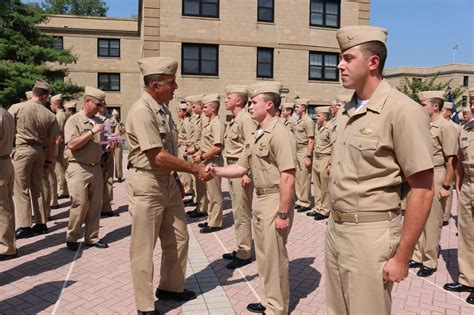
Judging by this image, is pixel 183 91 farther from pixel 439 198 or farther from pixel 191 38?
pixel 439 198

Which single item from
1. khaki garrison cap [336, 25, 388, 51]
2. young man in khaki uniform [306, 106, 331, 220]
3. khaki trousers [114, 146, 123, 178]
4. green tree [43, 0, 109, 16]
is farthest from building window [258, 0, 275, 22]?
green tree [43, 0, 109, 16]

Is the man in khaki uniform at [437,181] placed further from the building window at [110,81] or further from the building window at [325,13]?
the building window at [110,81]

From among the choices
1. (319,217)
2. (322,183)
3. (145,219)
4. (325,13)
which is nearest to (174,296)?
(145,219)

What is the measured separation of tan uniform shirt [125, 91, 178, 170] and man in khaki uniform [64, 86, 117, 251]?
232cm

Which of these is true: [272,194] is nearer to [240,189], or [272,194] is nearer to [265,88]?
[265,88]

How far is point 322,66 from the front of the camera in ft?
78.3

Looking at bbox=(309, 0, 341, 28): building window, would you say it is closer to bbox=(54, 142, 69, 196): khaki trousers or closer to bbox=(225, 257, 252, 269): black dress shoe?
bbox=(54, 142, 69, 196): khaki trousers

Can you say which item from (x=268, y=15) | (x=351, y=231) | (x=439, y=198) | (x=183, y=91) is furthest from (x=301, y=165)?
(x=268, y=15)

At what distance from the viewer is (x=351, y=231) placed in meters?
2.72

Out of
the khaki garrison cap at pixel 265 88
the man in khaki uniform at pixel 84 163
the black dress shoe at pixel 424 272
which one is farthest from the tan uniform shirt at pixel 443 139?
the man in khaki uniform at pixel 84 163

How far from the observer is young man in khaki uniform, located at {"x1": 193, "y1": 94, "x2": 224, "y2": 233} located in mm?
7801

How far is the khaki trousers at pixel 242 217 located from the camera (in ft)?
20.3

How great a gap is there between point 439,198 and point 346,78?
389cm

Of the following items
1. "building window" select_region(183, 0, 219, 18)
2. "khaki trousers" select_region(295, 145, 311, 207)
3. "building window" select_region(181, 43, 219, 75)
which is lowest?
"khaki trousers" select_region(295, 145, 311, 207)
